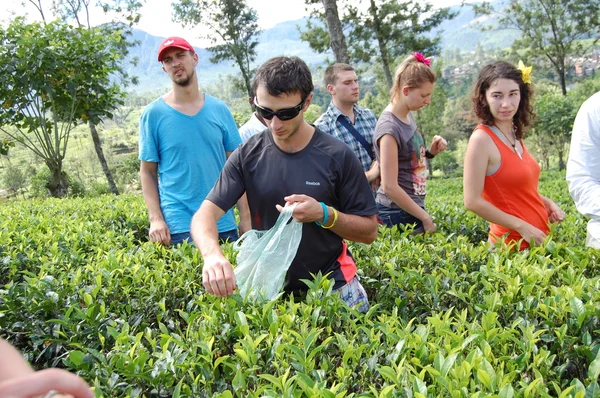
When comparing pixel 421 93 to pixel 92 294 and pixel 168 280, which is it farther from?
pixel 92 294

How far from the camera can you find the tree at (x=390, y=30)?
20.9m

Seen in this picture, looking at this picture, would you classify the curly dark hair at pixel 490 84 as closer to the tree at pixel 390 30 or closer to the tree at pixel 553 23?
the tree at pixel 390 30

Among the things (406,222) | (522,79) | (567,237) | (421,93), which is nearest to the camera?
(522,79)

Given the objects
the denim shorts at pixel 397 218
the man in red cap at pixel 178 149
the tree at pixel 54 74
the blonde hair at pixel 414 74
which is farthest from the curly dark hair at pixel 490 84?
the tree at pixel 54 74

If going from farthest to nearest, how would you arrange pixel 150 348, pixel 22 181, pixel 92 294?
pixel 22 181, pixel 92 294, pixel 150 348

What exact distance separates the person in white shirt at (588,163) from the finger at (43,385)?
249 cm

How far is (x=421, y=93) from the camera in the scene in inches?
145

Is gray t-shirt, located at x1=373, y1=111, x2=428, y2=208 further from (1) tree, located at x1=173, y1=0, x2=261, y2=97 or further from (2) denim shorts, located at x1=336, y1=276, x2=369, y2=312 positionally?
(1) tree, located at x1=173, y1=0, x2=261, y2=97

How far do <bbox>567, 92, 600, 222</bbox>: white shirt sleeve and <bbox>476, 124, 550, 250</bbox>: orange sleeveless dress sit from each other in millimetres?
425

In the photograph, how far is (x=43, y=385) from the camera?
0.78m

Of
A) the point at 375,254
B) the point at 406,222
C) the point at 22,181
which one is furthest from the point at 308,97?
the point at 22,181

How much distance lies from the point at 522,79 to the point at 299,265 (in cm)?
193

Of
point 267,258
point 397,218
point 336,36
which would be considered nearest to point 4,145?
point 336,36

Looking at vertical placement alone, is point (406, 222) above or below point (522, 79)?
below
